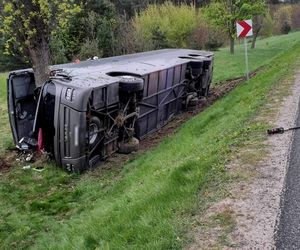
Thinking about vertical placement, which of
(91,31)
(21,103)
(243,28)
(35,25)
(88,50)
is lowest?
(88,50)

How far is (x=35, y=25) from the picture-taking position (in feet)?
31.6

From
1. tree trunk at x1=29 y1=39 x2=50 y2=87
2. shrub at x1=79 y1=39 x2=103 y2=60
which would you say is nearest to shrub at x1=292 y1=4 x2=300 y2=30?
shrub at x1=79 y1=39 x2=103 y2=60

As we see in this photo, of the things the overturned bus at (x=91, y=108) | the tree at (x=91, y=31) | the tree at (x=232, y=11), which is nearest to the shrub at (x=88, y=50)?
the tree at (x=91, y=31)

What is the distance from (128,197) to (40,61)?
5.46 metres

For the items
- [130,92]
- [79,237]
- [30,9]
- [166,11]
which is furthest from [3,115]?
[166,11]

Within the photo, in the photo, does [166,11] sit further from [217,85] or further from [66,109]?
[66,109]

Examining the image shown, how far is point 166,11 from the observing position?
1698 inches

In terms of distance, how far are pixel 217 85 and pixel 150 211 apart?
1377 cm

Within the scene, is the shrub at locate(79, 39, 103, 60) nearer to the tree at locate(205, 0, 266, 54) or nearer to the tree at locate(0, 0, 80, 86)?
the tree at locate(205, 0, 266, 54)

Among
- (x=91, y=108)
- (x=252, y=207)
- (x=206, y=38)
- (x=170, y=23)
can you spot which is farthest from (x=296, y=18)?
(x=252, y=207)

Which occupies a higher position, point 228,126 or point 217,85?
point 228,126

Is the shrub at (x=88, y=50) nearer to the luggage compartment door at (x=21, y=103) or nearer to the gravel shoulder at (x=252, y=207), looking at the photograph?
the luggage compartment door at (x=21, y=103)

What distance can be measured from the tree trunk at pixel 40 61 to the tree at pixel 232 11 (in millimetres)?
18367

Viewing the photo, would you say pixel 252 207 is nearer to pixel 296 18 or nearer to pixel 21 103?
pixel 21 103
